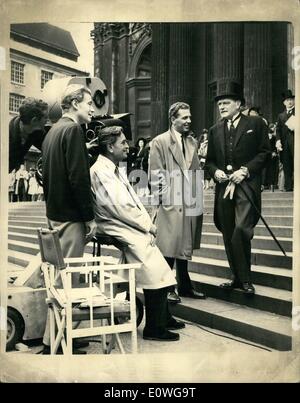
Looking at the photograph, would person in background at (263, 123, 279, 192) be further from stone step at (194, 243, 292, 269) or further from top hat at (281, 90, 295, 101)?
stone step at (194, 243, 292, 269)

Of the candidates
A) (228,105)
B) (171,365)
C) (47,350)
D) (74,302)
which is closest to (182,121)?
(228,105)

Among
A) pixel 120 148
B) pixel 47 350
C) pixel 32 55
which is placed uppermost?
pixel 32 55

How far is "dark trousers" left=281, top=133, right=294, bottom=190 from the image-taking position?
3.96 m

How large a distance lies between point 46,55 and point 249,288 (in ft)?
8.95

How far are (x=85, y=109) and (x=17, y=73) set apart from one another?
2.33 feet

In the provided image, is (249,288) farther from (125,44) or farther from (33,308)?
(125,44)

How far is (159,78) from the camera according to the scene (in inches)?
204

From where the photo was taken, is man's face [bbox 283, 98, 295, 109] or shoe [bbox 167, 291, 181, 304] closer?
man's face [bbox 283, 98, 295, 109]

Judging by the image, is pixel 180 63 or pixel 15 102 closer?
pixel 15 102

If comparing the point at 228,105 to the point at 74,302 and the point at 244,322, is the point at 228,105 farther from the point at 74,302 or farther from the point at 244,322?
the point at 74,302

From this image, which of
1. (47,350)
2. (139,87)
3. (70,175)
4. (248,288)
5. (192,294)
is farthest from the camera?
(139,87)

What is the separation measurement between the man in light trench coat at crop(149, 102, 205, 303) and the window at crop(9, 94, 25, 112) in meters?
1.27

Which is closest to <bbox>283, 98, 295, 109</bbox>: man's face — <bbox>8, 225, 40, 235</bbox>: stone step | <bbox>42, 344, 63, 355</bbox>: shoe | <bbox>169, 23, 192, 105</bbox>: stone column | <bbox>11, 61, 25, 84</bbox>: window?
<bbox>169, 23, 192, 105</bbox>: stone column

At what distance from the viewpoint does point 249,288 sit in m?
4.09
